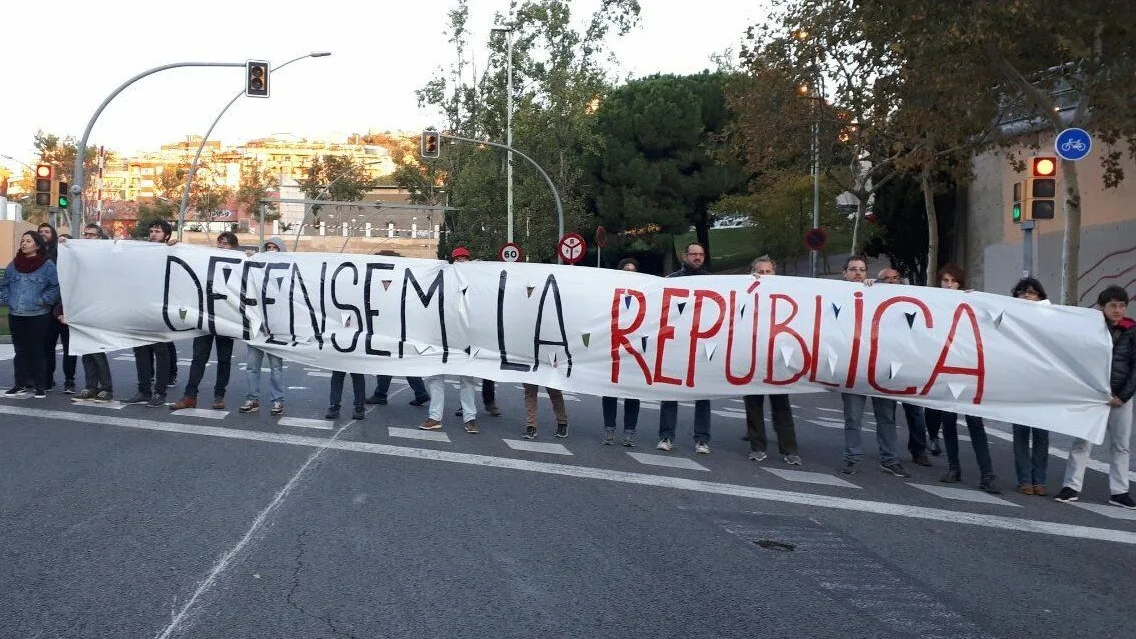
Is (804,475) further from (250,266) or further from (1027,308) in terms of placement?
(250,266)

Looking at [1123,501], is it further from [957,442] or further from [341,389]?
[341,389]

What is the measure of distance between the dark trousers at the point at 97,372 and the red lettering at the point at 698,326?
6.32m

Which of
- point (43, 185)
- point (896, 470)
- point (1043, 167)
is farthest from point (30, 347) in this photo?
point (43, 185)

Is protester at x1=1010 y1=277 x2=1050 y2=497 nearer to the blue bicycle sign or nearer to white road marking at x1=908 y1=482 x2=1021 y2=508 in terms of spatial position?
white road marking at x1=908 y1=482 x2=1021 y2=508

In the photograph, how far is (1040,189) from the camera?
16.6 m

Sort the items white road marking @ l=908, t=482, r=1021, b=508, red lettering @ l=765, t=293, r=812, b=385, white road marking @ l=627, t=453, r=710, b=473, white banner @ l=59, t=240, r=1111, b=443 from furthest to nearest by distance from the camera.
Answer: red lettering @ l=765, t=293, r=812, b=385 → white banner @ l=59, t=240, r=1111, b=443 → white road marking @ l=627, t=453, r=710, b=473 → white road marking @ l=908, t=482, r=1021, b=508

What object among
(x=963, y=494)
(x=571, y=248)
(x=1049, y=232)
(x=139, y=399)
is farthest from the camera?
(x=1049, y=232)

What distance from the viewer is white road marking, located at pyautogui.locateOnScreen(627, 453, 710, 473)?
1026 centimetres

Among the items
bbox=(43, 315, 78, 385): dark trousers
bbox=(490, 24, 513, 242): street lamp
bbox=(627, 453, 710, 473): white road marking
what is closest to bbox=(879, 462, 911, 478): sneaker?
bbox=(627, 453, 710, 473): white road marking

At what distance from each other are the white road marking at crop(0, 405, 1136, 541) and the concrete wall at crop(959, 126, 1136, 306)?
2003 centimetres

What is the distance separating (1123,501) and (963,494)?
1.20 meters

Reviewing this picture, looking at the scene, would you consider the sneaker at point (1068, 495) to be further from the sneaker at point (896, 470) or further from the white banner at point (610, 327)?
the sneaker at point (896, 470)

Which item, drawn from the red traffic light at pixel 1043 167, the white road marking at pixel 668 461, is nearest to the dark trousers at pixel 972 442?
the white road marking at pixel 668 461

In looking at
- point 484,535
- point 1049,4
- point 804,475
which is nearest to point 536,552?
point 484,535
